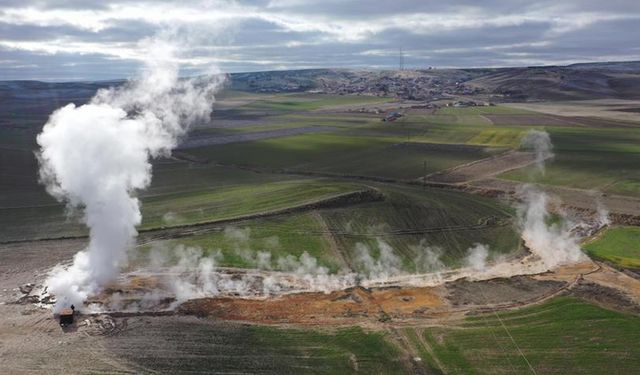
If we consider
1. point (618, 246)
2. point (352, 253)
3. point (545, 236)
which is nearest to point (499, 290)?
point (352, 253)

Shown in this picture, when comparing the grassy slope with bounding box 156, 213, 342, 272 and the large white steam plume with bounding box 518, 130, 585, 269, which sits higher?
the grassy slope with bounding box 156, 213, 342, 272

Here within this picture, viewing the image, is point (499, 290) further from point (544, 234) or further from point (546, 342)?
point (544, 234)

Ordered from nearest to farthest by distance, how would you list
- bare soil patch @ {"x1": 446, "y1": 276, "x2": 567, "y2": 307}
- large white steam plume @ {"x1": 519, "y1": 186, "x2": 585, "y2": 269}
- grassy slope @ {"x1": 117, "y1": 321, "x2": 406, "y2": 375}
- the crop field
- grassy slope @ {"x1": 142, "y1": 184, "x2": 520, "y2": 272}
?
grassy slope @ {"x1": 117, "y1": 321, "x2": 406, "y2": 375} < the crop field < bare soil patch @ {"x1": 446, "y1": 276, "x2": 567, "y2": 307} < grassy slope @ {"x1": 142, "y1": 184, "x2": 520, "y2": 272} < large white steam plume @ {"x1": 519, "y1": 186, "x2": 585, "y2": 269}

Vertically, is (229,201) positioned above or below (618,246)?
above

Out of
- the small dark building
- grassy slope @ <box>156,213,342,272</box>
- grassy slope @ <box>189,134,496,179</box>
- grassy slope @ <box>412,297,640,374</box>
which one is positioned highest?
grassy slope @ <box>189,134,496,179</box>

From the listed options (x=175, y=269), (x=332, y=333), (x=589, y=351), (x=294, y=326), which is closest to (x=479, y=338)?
(x=589, y=351)

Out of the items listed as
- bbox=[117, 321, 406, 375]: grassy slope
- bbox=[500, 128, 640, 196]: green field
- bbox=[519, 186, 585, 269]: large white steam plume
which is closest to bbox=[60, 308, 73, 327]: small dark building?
bbox=[117, 321, 406, 375]: grassy slope

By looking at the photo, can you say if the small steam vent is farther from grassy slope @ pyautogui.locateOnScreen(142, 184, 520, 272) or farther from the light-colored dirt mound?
grassy slope @ pyautogui.locateOnScreen(142, 184, 520, 272)
